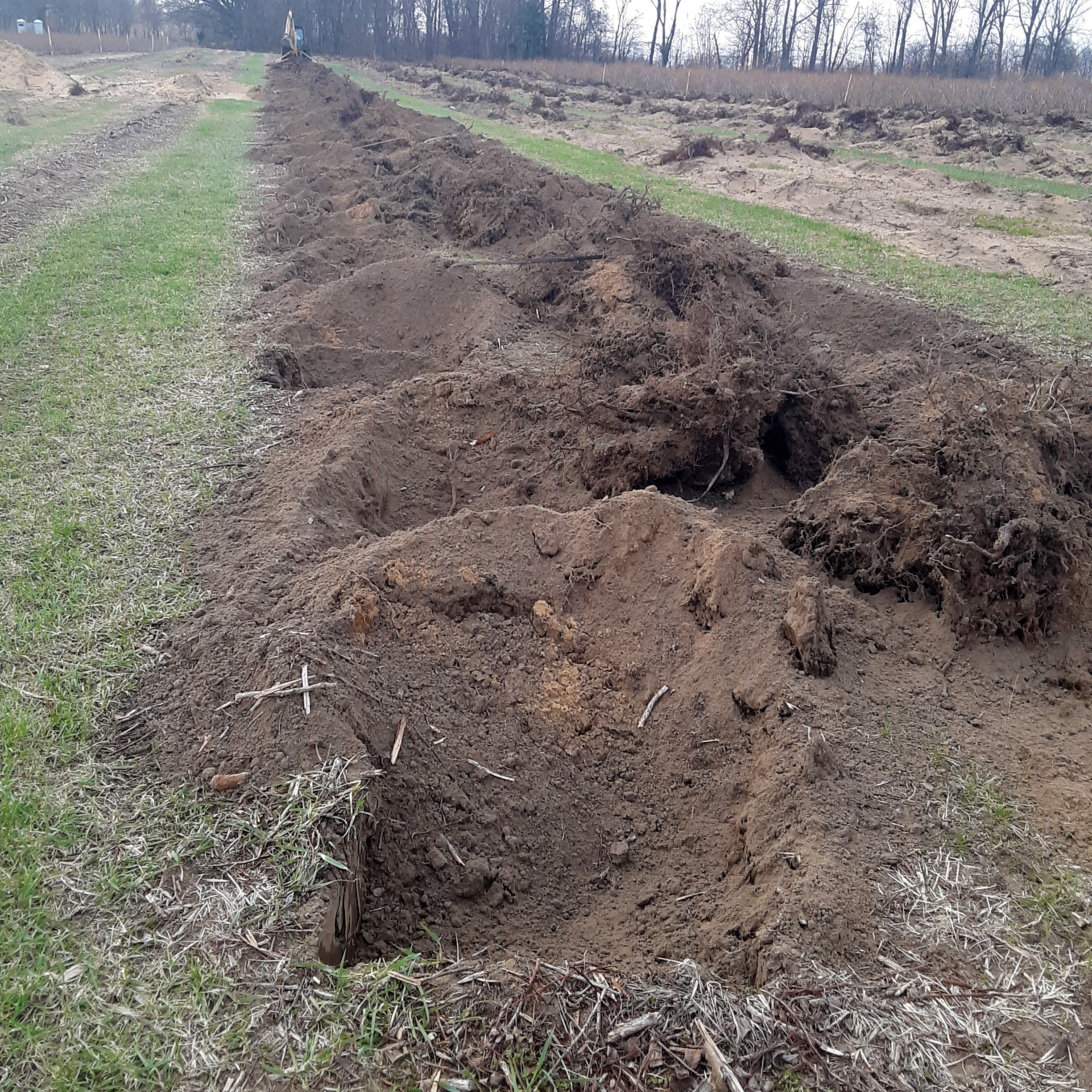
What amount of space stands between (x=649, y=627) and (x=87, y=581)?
8.54 ft

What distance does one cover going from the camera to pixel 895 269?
8914 millimetres

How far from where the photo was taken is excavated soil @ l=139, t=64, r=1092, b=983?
2670 mm

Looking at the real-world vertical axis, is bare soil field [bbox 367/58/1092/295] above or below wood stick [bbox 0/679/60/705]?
above

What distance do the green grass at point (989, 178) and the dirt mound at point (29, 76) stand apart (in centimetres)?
2342

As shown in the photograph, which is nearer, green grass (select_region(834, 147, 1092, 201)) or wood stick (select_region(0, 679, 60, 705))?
wood stick (select_region(0, 679, 60, 705))

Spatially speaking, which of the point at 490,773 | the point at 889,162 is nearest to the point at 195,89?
the point at 889,162

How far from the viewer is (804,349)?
19.7 ft

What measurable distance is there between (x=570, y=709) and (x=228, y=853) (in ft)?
4.76

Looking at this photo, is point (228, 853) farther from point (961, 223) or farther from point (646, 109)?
point (646, 109)

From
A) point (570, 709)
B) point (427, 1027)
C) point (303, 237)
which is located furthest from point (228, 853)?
point (303, 237)

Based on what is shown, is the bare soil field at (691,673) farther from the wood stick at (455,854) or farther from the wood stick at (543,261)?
the wood stick at (543,261)

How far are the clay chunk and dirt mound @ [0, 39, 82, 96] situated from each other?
96.7 feet

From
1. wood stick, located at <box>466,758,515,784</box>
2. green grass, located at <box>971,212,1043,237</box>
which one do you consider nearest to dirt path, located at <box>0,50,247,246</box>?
wood stick, located at <box>466,758,515,784</box>

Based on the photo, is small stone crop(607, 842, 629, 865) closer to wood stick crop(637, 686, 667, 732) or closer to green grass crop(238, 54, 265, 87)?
wood stick crop(637, 686, 667, 732)
